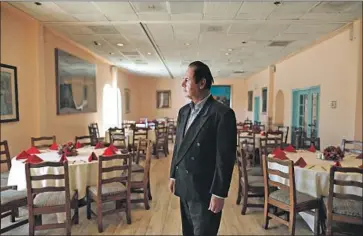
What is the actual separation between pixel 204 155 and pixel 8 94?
424cm

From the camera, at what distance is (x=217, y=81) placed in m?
15.3

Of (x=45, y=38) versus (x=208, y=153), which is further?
(x=45, y=38)

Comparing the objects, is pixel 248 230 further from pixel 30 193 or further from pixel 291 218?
pixel 30 193

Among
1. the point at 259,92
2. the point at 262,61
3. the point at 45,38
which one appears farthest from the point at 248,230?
the point at 259,92

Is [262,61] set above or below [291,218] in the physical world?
above

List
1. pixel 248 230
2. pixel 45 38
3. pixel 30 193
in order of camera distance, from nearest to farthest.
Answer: pixel 30 193 → pixel 248 230 → pixel 45 38

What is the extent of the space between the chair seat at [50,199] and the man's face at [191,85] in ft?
6.60

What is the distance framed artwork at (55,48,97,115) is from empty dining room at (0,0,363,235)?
0.05 metres

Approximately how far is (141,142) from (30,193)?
6.87 feet

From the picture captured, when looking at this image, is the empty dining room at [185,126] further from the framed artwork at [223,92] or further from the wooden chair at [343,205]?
the framed artwork at [223,92]

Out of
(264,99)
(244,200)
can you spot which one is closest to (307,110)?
(264,99)

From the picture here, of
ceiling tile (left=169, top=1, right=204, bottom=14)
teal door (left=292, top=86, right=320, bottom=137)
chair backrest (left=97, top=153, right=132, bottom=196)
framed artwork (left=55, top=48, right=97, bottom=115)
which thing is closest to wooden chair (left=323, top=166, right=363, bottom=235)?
chair backrest (left=97, top=153, right=132, bottom=196)

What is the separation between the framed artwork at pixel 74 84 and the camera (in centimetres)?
640

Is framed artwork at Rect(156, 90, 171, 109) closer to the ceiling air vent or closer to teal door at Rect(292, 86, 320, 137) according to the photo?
teal door at Rect(292, 86, 320, 137)
